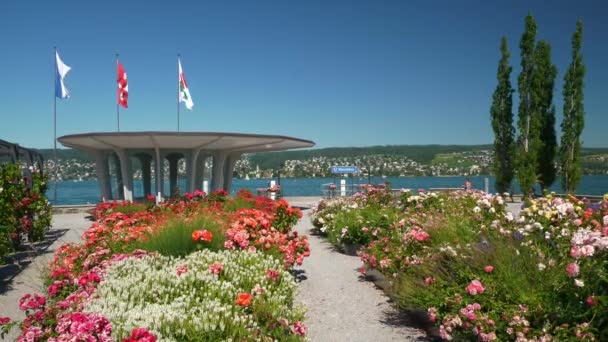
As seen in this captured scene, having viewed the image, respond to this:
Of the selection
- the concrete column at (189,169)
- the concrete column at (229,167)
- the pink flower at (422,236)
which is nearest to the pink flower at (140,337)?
the pink flower at (422,236)

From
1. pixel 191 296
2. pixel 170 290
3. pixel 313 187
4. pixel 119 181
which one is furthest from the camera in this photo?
pixel 313 187

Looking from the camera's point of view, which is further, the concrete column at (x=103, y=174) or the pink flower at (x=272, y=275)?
the concrete column at (x=103, y=174)

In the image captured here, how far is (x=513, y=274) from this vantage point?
13.9 ft

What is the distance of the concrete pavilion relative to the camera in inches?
749

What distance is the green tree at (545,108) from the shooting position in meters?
26.0

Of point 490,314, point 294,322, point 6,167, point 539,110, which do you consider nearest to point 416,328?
point 490,314

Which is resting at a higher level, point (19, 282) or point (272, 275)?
point (272, 275)

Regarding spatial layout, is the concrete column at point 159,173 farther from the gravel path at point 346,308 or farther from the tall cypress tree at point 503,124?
the tall cypress tree at point 503,124

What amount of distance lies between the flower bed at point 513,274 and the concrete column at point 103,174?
66.2 feet

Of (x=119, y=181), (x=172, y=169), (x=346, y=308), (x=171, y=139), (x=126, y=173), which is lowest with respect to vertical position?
(x=346, y=308)

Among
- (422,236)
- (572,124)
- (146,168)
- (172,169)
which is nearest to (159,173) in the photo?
(172,169)

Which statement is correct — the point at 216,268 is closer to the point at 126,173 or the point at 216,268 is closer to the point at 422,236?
the point at 422,236

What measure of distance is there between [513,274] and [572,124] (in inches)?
1009

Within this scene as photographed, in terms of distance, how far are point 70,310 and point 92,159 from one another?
22.9 meters
